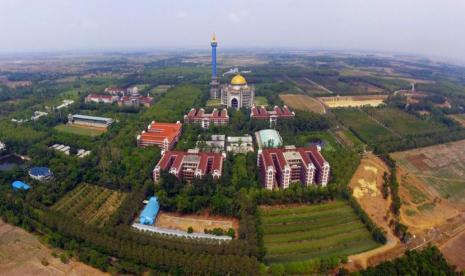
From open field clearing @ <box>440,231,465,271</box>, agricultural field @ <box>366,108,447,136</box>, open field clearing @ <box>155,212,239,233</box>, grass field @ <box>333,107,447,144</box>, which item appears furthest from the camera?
agricultural field @ <box>366,108,447,136</box>

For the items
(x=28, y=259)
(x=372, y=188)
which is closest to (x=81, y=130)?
(x=28, y=259)

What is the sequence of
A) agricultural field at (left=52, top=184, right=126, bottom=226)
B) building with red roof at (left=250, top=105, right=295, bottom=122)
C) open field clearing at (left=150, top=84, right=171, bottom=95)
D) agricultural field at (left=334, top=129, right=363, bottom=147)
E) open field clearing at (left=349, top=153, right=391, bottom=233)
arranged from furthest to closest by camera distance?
open field clearing at (left=150, top=84, right=171, bottom=95), building with red roof at (left=250, top=105, right=295, bottom=122), agricultural field at (left=334, top=129, right=363, bottom=147), open field clearing at (left=349, top=153, right=391, bottom=233), agricultural field at (left=52, top=184, right=126, bottom=226)

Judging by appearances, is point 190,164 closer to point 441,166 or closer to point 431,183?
point 431,183

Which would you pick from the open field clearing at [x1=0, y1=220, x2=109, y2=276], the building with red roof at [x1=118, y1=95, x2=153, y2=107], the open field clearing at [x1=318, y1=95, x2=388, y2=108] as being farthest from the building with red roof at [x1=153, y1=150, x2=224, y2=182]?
the open field clearing at [x1=318, y1=95, x2=388, y2=108]

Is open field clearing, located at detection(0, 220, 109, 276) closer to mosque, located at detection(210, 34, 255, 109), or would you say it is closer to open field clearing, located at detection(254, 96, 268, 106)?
mosque, located at detection(210, 34, 255, 109)

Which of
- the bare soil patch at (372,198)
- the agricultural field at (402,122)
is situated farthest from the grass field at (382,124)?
the bare soil patch at (372,198)
